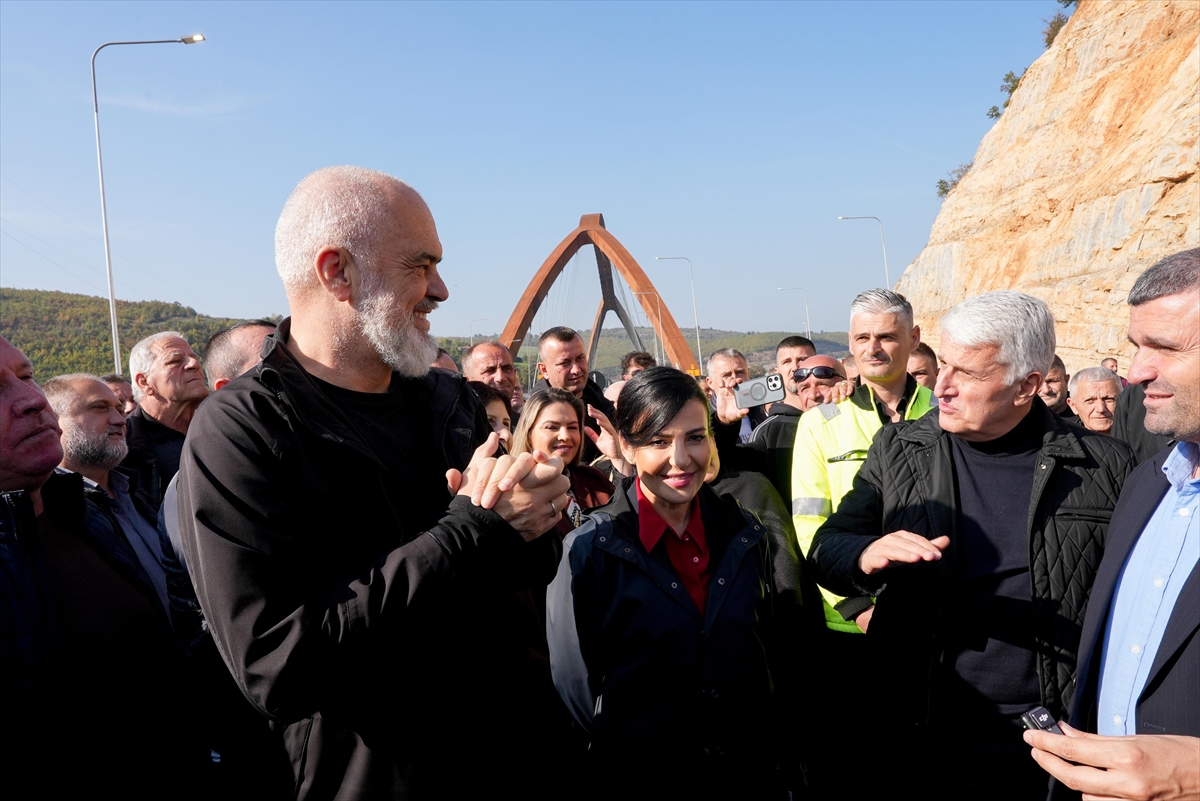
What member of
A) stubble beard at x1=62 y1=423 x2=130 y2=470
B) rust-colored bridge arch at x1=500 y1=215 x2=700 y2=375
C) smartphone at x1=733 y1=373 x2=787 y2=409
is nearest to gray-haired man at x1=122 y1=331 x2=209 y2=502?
stubble beard at x1=62 y1=423 x2=130 y2=470

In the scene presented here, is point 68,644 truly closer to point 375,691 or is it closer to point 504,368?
point 375,691

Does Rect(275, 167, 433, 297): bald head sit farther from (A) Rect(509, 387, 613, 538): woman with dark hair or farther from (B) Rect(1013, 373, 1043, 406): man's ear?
(A) Rect(509, 387, 613, 538): woman with dark hair

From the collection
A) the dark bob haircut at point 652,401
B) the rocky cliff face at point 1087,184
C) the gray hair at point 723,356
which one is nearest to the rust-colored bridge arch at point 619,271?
the rocky cliff face at point 1087,184

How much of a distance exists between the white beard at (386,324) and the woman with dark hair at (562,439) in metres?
2.32

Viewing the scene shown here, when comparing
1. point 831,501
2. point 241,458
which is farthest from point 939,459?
point 241,458

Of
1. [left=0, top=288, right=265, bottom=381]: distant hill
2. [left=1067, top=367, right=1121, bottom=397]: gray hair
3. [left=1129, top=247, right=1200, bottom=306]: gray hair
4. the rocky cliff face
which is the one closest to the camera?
[left=1129, top=247, right=1200, bottom=306]: gray hair

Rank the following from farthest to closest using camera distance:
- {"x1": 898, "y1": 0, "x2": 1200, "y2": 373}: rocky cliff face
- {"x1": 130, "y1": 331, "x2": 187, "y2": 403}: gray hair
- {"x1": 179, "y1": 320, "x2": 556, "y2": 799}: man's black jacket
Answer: {"x1": 898, "y1": 0, "x2": 1200, "y2": 373}: rocky cliff face < {"x1": 130, "y1": 331, "x2": 187, "y2": 403}: gray hair < {"x1": 179, "y1": 320, "x2": 556, "y2": 799}: man's black jacket

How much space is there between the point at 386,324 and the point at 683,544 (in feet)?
4.65

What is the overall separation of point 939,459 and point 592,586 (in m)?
1.31

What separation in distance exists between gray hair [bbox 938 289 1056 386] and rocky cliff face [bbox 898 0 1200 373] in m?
15.0

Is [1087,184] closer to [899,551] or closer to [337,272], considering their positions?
[899,551]

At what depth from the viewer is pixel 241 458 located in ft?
5.39

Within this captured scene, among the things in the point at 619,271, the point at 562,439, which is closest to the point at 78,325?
the point at 619,271

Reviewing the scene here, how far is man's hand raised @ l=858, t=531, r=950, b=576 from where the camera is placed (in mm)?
2395
